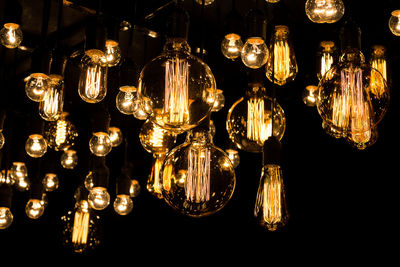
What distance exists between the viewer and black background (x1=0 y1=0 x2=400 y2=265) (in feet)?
9.70

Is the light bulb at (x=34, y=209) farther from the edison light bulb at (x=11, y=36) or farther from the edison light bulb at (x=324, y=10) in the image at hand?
the edison light bulb at (x=324, y=10)

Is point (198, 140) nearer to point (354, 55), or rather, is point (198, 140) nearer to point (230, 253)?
point (354, 55)

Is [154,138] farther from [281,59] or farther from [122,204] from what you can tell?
[122,204]

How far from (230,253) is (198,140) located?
11.4ft

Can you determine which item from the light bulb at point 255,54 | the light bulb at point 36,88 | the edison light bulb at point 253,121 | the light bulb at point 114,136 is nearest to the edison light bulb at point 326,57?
the edison light bulb at point 253,121

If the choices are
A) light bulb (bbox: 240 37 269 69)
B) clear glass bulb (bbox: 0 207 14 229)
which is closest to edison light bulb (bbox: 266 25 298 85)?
light bulb (bbox: 240 37 269 69)

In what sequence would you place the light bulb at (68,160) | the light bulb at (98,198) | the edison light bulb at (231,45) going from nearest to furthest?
the edison light bulb at (231,45) < the light bulb at (98,198) < the light bulb at (68,160)

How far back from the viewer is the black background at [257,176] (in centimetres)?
296

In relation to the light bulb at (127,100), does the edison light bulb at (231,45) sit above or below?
above

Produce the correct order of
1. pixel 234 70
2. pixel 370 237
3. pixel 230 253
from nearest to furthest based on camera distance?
pixel 234 70 < pixel 370 237 < pixel 230 253

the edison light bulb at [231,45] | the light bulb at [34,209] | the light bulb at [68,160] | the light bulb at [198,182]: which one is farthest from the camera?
the light bulb at [68,160]

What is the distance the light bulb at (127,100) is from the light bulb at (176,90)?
2.97 feet

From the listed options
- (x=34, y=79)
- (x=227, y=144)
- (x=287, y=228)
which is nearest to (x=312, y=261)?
(x=287, y=228)

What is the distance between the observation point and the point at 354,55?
1105mm
